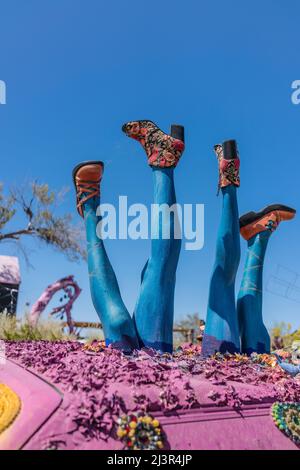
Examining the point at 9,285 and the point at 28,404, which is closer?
the point at 28,404

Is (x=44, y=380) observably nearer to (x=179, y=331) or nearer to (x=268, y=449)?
(x=268, y=449)

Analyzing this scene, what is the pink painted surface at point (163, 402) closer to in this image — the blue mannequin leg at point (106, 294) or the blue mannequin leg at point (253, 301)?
the blue mannequin leg at point (106, 294)

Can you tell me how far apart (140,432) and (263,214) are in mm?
4092

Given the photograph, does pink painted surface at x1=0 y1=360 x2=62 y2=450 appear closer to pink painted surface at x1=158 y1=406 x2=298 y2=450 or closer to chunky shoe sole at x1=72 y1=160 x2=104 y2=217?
pink painted surface at x1=158 y1=406 x2=298 y2=450

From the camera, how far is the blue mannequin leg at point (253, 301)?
5777 mm

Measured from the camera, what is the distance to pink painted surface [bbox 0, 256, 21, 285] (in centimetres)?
1560

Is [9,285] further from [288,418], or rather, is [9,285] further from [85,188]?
[288,418]

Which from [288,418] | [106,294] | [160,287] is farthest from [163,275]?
[288,418]

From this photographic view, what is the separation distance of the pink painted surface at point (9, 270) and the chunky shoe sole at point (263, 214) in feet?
36.2

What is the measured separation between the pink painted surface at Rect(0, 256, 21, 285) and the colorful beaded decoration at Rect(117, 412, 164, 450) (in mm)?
13430

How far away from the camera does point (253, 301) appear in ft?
19.5

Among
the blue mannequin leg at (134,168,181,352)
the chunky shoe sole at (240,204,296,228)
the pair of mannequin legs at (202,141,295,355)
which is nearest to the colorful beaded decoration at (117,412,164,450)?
the blue mannequin leg at (134,168,181,352)

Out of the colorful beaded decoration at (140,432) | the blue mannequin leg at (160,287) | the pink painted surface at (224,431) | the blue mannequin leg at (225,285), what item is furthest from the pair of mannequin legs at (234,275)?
the colorful beaded decoration at (140,432)

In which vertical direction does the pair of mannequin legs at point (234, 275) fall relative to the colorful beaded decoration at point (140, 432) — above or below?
above
